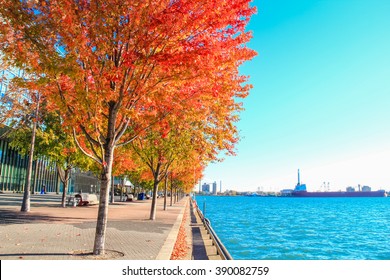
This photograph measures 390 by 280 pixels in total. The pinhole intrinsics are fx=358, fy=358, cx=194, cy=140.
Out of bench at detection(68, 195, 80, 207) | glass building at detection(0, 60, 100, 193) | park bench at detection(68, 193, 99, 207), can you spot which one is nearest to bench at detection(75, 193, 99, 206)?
park bench at detection(68, 193, 99, 207)

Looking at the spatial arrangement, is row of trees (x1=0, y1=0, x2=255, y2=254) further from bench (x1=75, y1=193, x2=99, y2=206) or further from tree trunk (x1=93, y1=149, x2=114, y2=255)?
bench (x1=75, y1=193, x2=99, y2=206)

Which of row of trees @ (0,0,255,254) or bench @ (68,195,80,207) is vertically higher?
row of trees @ (0,0,255,254)

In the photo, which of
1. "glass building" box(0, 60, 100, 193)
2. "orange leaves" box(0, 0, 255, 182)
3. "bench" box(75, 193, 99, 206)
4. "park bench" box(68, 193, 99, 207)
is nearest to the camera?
"orange leaves" box(0, 0, 255, 182)

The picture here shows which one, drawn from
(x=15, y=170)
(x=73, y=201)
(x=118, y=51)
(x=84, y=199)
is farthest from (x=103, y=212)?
(x=15, y=170)

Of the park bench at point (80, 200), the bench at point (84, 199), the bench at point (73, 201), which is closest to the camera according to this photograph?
the bench at point (73, 201)

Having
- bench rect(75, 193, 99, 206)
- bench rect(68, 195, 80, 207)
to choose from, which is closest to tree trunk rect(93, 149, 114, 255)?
bench rect(68, 195, 80, 207)

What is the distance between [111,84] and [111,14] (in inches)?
94.1

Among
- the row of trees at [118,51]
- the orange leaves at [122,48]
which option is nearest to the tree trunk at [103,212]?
the row of trees at [118,51]

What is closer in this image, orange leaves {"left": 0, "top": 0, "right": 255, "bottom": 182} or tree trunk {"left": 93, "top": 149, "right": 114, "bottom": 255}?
orange leaves {"left": 0, "top": 0, "right": 255, "bottom": 182}

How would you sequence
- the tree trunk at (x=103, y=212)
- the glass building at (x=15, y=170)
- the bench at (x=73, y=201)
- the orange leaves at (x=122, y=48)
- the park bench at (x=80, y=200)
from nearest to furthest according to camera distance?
the orange leaves at (x=122, y=48) → the tree trunk at (x=103, y=212) → the bench at (x=73, y=201) → the park bench at (x=80, y=200) → the glass building at (x=15, y=170)

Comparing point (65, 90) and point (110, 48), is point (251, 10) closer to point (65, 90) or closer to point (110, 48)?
point (110, 48)

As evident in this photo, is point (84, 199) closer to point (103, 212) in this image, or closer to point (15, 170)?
point (103, 212)

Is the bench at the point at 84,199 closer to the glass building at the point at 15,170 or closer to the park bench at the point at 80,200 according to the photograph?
the park bench at the point at 80,200

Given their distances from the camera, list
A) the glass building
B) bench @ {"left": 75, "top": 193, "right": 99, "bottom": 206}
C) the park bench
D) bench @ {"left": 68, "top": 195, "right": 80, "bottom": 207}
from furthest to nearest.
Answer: the glass building < bench @ {"left": 75, "top": 193, "right": 99, "bottom": 206} < the park bench < bench @ {"left": 68, "top": 195, "right": 80, "bottom": 207}
